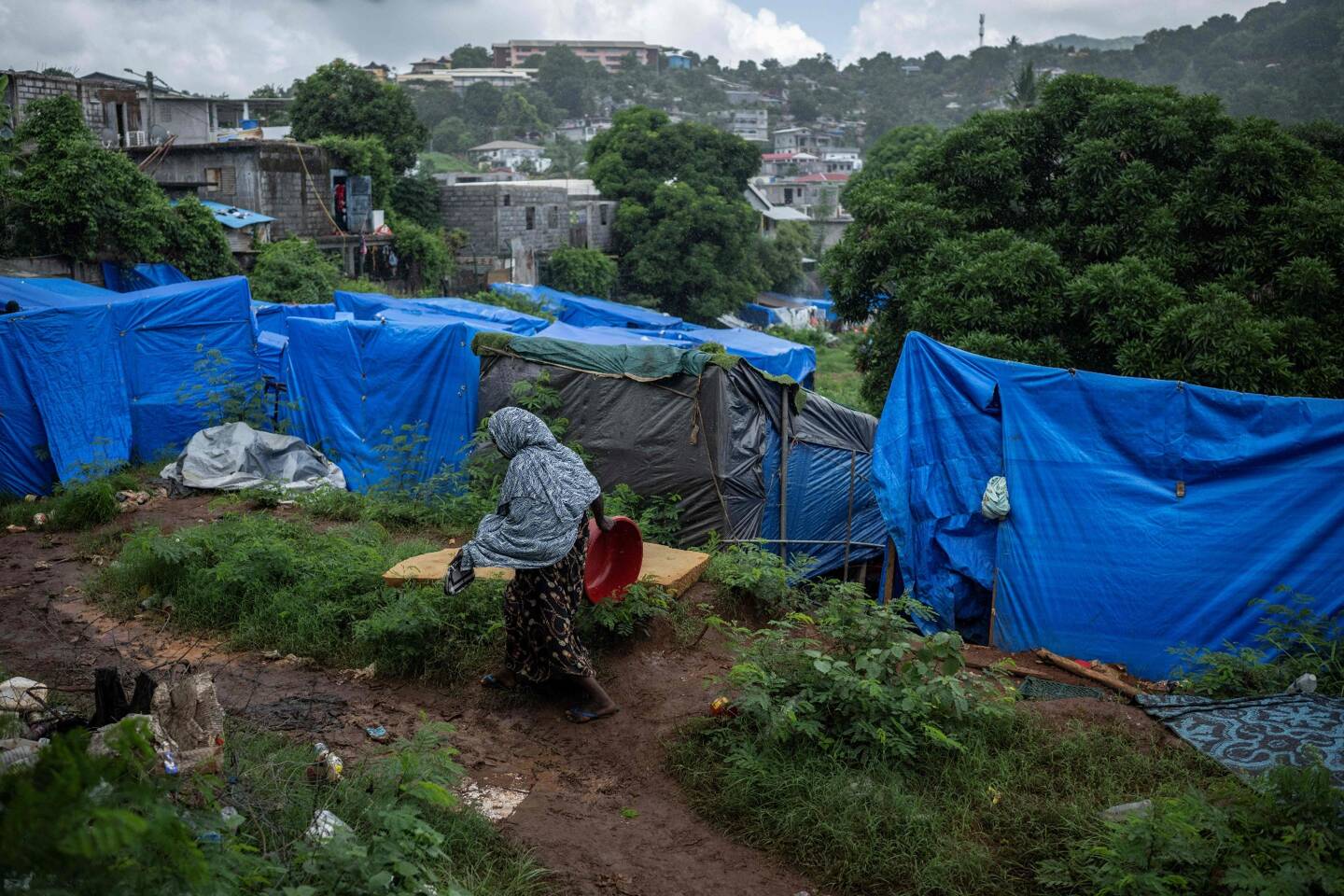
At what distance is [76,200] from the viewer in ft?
48.6

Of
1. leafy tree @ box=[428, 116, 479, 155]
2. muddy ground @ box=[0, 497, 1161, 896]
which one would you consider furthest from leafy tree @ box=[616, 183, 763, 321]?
leafy tree @ box=[428, 116, 479, 155]

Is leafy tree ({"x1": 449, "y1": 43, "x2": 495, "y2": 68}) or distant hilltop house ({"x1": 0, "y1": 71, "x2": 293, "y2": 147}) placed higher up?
leafy tree ({"x1": 449, "y1": 43, "x2": 495, "y2": 68})

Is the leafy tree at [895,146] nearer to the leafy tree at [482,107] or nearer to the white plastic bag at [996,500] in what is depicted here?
the white plastic bag at [996,500]

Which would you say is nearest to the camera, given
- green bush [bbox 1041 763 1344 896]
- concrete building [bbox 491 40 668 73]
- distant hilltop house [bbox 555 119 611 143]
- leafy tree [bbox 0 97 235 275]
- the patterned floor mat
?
green bush [bbox 1041 763 1344 896]

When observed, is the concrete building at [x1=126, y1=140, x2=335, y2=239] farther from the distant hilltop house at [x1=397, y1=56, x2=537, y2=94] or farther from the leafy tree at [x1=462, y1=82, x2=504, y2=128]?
the distant hilltop house at [x1=397, y1=56, x2=537, y2=94]

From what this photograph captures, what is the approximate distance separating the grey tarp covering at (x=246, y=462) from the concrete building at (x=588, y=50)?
119 metres

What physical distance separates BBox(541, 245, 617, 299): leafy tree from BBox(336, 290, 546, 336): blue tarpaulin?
14755mm

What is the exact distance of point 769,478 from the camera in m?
8.29

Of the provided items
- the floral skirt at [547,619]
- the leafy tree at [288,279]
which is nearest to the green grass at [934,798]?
the floral skirt at [547,619]

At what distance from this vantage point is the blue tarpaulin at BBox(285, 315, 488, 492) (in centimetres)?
932

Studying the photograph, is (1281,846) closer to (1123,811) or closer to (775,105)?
(1123,811)

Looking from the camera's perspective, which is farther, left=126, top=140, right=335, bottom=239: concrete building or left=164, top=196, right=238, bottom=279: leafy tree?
left=126, top=140, right=335, bottom=239: concrete building

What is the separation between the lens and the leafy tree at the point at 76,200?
48.1 ft

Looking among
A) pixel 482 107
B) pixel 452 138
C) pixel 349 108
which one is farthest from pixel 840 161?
pixel 349 108
